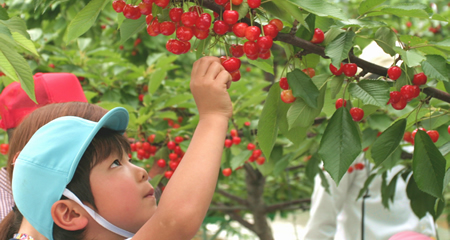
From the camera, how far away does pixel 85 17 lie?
97cm

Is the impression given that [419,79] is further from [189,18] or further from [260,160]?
[260,160]

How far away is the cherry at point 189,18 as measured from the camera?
2.83ft

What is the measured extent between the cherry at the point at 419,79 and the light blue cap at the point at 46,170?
0.82m

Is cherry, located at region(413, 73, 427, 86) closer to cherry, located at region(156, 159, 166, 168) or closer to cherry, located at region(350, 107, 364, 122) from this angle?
cherry, located at region(350, 107, 364, 122)

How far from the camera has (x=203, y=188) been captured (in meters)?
0.90

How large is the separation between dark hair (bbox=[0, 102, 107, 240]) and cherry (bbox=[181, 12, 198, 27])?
54cm

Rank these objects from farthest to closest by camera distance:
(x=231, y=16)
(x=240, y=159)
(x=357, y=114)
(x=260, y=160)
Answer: (x=260, y=160) < (x=240, y=159) < (x=357, y=114) < (x=231, y=16)

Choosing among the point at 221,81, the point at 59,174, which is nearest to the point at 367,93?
the point at 221,81

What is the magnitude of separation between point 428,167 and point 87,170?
86 cm

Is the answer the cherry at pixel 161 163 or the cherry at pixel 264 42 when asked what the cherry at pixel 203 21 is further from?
the cherry at pixel 161 163

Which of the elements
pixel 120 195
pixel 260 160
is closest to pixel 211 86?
pixel 120 195

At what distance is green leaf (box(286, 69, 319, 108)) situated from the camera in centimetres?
94

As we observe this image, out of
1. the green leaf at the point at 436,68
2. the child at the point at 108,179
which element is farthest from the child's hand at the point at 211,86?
the green leaf at the point at 436,68

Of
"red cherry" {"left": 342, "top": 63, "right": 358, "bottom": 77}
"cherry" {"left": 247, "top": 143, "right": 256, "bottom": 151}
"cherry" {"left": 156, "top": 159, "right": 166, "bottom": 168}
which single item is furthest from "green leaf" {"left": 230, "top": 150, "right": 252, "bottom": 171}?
"red cherry" {"left": 342, "top": 63, "right": 358, "bottom": 77}
